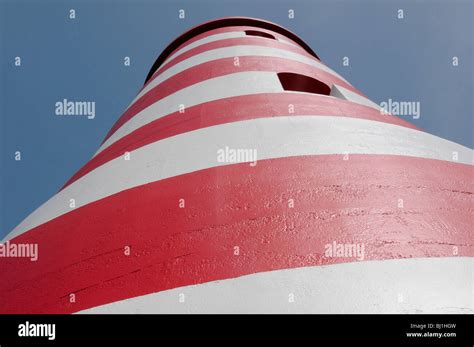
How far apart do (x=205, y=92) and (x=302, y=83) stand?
59.2 inches

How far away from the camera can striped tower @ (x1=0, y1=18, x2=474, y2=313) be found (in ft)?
5.00

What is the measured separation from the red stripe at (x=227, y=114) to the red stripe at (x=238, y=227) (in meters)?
0.56

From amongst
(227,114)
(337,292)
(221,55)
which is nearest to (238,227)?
(337,292)

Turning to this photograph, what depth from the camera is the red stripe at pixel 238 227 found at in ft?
5.45

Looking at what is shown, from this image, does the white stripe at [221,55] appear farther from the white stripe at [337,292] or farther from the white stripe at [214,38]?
the white stripe at [337,292]

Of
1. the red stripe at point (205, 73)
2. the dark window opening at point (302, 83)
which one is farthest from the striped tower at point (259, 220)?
the dark window opening at point (302, 83)

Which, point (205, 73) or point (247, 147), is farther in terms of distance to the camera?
point (205, 73)

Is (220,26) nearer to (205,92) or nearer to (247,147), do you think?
(205,92)

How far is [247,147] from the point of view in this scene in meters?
2.36

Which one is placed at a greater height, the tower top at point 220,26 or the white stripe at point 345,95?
the tower top at point 220,26
